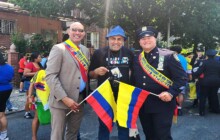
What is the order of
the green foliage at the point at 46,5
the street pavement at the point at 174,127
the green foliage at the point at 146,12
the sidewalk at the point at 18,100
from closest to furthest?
the street pavement at the point at 174,127, the sidewalk at the point at 18,100, the green foliage at the point at 46,5, the green foliage at the point at 146,12

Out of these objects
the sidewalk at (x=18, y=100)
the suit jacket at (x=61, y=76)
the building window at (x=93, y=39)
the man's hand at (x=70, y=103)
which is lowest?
the sidewalk at (x=18, y=100)

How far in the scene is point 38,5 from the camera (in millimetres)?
10688

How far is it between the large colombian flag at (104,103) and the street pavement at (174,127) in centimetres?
170

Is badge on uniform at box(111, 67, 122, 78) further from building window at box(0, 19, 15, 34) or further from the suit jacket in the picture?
building window at box(0, 19, 15, 34)

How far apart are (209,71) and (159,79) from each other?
4551 mm

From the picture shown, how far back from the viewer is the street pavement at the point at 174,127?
531 cm

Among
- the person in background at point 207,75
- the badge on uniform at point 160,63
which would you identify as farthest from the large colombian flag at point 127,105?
the person in background at point 207,75

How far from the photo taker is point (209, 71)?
7.25 meters

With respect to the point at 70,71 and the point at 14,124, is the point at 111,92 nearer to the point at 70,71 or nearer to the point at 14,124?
the point at 70,71

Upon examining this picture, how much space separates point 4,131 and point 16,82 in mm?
7768

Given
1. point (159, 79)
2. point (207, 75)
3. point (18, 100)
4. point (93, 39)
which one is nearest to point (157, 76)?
point (159, 79)

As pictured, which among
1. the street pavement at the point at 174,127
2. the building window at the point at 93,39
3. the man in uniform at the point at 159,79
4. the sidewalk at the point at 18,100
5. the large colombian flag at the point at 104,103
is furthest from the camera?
the building window at the point at 93,39

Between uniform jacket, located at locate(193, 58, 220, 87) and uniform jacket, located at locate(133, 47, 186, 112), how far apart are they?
4.31 m

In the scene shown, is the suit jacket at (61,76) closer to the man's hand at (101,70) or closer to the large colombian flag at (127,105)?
the man's hand at (101,70)
